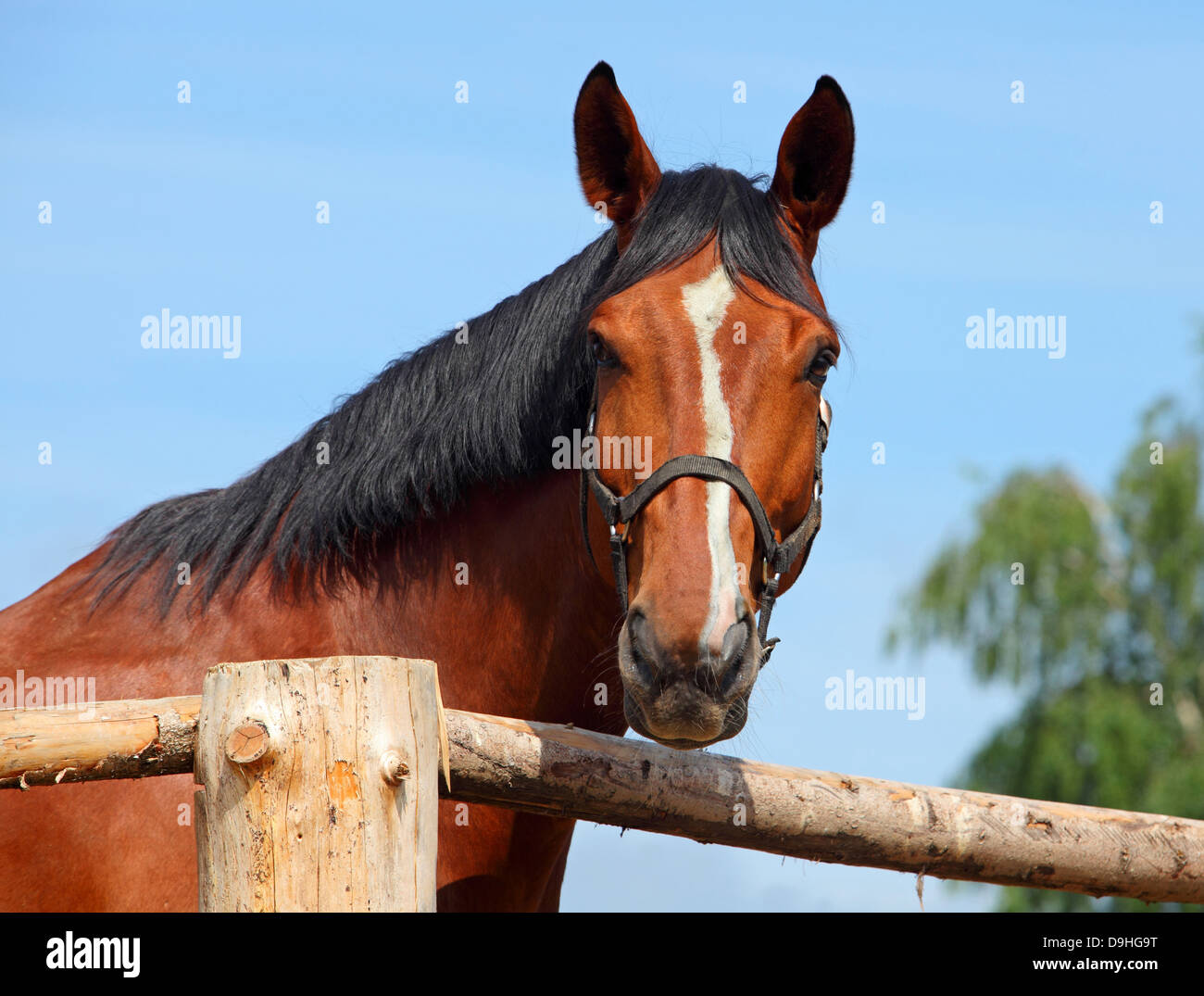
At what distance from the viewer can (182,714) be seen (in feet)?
9.89

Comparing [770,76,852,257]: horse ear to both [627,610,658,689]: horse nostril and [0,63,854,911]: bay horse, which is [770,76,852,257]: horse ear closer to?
[0,63,854,911]: bay horse

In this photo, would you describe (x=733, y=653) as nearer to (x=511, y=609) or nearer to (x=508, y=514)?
(x=511, y=609)

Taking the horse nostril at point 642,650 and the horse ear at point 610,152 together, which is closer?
the horse nostril at point 642,650

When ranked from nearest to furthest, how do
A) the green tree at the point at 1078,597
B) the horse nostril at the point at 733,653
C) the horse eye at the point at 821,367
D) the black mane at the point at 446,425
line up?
Answer: the horse nostril at the point at 733,653
the horse eye at the point at 821,367
the black mane at the point at 446,425
the green tree at the point at 1078,597

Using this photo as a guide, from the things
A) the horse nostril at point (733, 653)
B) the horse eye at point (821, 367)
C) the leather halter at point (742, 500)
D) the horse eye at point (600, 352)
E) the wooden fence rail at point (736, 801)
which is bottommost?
the wooden fence rail at point (736, 801)

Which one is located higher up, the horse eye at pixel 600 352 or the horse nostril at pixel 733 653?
the horse eye at pixel 600 352

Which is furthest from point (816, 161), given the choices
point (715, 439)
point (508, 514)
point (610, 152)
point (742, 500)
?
point (508, 514)

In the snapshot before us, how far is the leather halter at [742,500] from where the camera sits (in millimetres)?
3562

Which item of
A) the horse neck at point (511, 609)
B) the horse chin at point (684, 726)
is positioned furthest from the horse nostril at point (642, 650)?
the horse neck at point (511, 609)

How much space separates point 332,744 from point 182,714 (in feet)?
1.33

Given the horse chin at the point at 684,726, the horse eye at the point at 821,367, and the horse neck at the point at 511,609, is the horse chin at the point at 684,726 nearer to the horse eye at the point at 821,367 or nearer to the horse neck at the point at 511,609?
the horse neck at the point at 511,609

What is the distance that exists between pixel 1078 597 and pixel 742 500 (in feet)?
74.9

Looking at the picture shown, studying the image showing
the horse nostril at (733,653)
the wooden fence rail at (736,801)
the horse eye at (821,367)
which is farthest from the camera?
the horse eye at (821,367)

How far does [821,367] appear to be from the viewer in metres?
3.95
